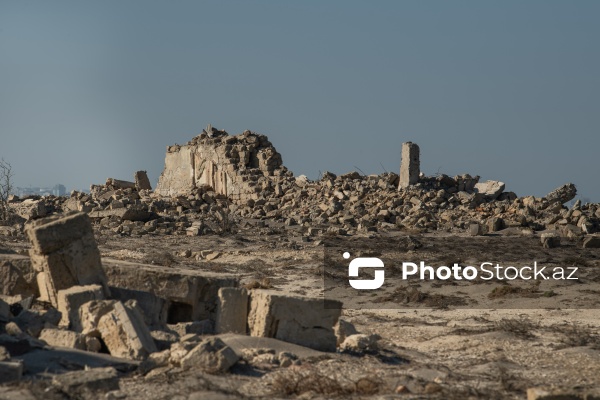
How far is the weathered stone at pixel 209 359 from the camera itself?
8.21 m

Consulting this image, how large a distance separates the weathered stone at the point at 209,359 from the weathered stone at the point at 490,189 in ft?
65.4

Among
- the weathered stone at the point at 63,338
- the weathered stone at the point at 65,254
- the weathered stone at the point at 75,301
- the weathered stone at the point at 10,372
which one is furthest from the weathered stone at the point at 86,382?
the weathered stone at the point at 65,254

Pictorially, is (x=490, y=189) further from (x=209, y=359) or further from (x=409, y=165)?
(x=209, y=359)

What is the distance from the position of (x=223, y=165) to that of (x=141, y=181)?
469cm

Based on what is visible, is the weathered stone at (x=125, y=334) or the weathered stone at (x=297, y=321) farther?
the weathered stone at (x=297, y=321)

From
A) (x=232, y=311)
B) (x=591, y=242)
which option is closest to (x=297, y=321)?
(x=232, y=311)

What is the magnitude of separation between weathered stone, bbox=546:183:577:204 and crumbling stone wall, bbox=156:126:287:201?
27.4 ft

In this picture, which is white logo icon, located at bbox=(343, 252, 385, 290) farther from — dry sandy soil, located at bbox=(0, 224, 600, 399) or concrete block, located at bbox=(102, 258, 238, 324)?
concrete block, located at bbox=(102, 258, 238, 324)

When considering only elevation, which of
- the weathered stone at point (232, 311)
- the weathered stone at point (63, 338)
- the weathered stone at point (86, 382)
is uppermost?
the weathered stone at point (232, 311)

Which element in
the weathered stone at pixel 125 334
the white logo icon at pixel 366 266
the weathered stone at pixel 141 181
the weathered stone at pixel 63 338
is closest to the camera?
the weathered stone at pixel 125 334

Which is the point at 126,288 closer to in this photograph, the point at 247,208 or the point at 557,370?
the point at 557,370

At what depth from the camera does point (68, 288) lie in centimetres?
983

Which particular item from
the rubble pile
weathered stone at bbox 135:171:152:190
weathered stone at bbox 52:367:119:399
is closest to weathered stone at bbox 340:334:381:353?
weathered stone at bbox 52:367:119:399

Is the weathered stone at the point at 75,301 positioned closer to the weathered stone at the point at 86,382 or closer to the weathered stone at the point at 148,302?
the weathered stone at the point at 148,302
